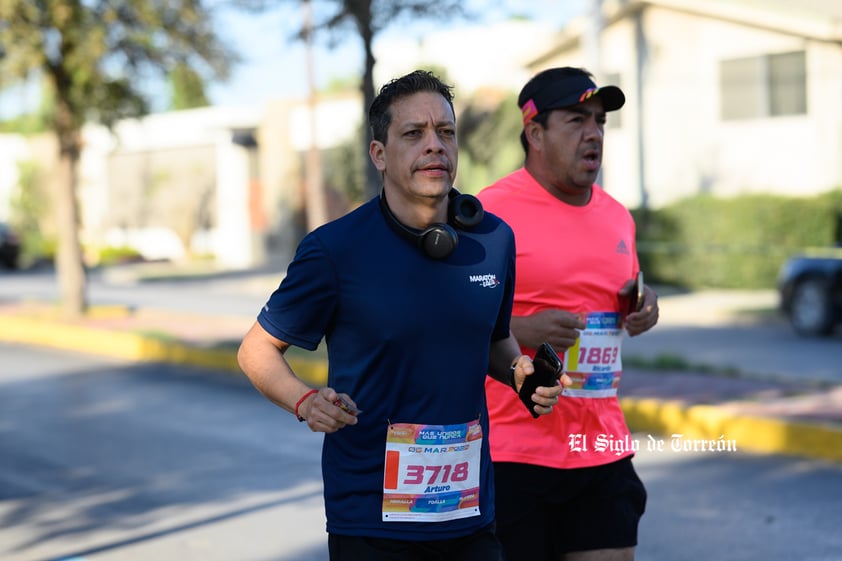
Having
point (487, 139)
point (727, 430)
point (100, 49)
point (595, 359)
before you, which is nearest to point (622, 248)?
point (595, 359)

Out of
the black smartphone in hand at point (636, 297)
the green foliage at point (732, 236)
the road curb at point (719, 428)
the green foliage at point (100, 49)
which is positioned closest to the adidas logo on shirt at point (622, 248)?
the black smartphone in hand at point (636, 297)

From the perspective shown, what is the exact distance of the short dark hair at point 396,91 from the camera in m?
3.28

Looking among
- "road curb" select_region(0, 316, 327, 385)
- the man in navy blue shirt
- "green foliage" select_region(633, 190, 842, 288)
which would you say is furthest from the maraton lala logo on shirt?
"green foliage" select_region(633, 190, 842, 288)

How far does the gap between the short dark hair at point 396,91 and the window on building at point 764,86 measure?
72.7 feet

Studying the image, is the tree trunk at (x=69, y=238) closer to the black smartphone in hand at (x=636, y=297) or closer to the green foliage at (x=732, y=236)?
the green foliage at (x=732, y=236)

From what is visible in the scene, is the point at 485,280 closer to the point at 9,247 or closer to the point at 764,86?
the point at 764,86

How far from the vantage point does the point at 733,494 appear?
24.3 ft

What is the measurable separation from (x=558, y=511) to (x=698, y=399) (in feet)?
19.6

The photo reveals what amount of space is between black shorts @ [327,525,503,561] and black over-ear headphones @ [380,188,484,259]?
0.74m

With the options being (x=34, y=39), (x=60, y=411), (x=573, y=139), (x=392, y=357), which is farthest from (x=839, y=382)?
(x=34, y=39)

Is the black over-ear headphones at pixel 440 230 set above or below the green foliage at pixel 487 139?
below

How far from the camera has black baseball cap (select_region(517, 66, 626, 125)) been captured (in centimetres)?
418

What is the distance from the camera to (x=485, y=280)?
10.9ft

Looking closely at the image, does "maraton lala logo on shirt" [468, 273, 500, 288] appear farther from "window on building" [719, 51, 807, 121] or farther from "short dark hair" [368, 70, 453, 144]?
"window on building" [719, 51, 807, 121]
